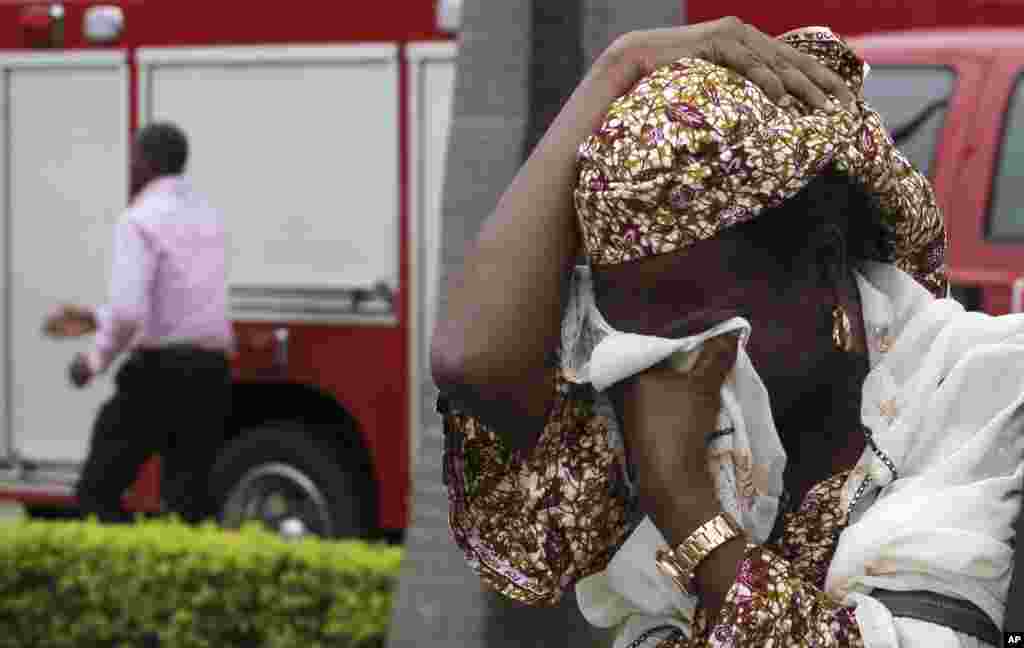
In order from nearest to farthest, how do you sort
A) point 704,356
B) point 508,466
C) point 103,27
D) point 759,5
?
1. point 704,356
2. point 508,466
3. point 759,5
4. point 103,27

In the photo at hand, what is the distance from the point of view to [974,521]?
5.94 ft

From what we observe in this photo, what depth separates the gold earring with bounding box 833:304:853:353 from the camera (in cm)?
188

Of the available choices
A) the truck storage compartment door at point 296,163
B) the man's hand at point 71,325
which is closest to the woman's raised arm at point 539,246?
the truck storage compartment door at point 296,163

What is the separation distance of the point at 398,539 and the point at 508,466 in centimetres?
700

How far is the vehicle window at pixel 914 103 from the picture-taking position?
6293mm

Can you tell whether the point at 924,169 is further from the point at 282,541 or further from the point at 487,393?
the point at 487,393

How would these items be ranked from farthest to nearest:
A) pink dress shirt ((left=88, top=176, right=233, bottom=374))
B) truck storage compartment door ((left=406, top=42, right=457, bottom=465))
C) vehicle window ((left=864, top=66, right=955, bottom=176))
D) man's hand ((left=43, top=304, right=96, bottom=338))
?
Answer: man's hand ((left=43, top=304, right=96, bottom=338))
truck storage compartment door ((left=406, top=42, right=457, bottom=465))
pink dress shirt ((left=88, top=176, right=233, bottom=374))
vehicle window ((left=864, top=66, right=955, bottom=176))

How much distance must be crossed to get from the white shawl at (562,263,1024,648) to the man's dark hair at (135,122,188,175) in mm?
5655

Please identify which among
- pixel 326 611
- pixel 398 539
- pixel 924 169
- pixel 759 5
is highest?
pixel 759 5

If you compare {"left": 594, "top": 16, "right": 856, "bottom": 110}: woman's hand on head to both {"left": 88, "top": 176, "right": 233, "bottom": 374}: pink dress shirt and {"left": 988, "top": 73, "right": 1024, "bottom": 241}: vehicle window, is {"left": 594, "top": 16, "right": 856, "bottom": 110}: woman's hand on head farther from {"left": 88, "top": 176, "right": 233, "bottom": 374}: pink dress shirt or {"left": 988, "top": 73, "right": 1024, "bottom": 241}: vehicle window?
{"left": 88, "top": 176, "right": 233, "bottom": 374}: pink dress shirt

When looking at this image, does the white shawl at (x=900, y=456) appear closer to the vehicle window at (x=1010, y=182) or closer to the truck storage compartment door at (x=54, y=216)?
the vehicle window at (x=1010, y=182)

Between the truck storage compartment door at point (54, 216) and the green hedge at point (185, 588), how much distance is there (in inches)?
105

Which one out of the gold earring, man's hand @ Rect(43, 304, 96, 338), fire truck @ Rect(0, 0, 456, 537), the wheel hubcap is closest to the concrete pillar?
the gold earring

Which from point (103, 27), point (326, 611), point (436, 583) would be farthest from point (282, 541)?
point (103, 27)
